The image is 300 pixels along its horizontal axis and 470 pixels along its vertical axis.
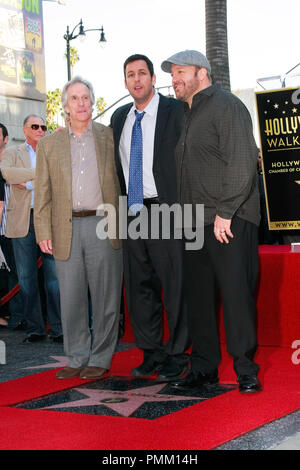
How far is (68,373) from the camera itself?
5094mm

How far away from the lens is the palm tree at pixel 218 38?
46.7 feet

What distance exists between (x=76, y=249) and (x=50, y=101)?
46.6 m

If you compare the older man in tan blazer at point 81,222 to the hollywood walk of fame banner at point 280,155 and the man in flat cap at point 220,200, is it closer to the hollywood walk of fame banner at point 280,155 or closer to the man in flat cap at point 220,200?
the man in flat cap at point 220,200

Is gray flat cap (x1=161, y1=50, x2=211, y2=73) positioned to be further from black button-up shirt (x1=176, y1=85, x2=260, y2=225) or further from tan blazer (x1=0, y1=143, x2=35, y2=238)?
tan blazer (x1=0, y1=143, x2=35, y2=238)

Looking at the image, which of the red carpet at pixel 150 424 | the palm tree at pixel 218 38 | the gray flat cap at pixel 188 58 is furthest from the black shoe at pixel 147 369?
the palm tree at pixel 218 38

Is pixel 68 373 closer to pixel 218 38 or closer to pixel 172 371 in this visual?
pixel 172 371

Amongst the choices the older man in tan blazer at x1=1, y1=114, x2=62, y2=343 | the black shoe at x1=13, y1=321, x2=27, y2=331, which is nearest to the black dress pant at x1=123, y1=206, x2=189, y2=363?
the older man in tan blazer at x1=1, y1=114, x2=62, y2=343

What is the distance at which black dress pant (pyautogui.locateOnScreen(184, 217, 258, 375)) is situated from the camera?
438cm

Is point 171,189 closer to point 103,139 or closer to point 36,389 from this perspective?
point 103,139

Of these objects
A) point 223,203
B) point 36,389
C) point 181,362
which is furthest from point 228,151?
point 36,389

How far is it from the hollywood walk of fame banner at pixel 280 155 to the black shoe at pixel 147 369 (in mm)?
2493

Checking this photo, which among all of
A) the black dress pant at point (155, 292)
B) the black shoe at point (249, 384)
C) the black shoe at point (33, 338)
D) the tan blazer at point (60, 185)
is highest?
the tan blazer at point (60, 185)

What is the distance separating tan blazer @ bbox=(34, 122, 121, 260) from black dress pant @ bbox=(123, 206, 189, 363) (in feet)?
0.78

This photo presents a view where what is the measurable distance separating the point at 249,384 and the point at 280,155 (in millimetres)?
3171
